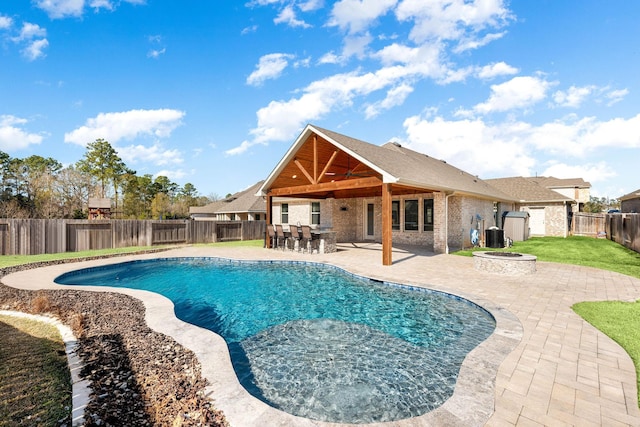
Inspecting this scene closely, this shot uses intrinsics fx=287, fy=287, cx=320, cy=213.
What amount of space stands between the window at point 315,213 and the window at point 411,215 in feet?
18.9

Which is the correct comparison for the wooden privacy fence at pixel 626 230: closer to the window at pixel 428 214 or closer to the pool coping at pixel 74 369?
the window at pixel 428 214

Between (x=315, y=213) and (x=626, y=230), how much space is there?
17.2 metres

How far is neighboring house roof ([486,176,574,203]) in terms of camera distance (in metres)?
21.3

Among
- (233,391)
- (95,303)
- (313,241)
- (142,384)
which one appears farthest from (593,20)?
(95,303)

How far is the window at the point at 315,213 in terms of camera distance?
1939cm

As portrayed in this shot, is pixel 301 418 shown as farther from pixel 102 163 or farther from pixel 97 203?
pixel 102 163

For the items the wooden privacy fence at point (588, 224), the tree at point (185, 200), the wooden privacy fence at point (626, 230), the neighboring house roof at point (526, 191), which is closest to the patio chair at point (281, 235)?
the wooden privacy fence at point (626, 230)

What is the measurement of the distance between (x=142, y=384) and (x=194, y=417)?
1.05m

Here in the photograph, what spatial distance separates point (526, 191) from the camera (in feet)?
76.1

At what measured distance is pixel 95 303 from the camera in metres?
6.45

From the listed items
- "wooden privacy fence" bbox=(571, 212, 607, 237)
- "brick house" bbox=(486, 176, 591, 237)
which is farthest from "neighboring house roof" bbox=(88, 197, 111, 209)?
"wooden privacy fence" bbox=(571, 212, 607, 237)

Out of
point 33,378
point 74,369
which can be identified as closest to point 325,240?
point 74,369

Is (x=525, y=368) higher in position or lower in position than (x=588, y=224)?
lower

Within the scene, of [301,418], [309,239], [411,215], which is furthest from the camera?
[411,215]
